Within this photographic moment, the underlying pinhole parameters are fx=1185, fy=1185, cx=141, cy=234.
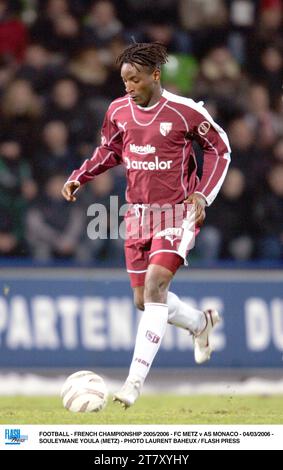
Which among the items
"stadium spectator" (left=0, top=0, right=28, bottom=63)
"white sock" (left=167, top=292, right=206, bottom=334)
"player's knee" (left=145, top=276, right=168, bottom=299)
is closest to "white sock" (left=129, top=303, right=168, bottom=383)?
"player's knee" (left=145, top=276, right=168, bottom=299)

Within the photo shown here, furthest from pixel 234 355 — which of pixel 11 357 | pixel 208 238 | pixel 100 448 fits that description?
pixel 100 448

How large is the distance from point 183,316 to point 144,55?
1.66 metres

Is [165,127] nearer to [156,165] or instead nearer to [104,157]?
[156,165]

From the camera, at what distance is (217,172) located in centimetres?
693

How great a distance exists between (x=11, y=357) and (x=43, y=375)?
271mm

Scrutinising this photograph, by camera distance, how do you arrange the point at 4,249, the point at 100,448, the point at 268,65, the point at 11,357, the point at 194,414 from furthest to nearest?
the point at 268,65 < the point at 4,249 < the point at 11,357 < the point at 194,414 < the point at 100,448

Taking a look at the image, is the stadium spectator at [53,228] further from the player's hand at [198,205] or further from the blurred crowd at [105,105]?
the player's hand at [198,205]

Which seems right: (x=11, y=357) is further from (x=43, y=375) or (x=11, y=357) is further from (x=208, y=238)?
(x=208, y=238)

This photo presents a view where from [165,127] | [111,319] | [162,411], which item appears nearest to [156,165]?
[165,127]

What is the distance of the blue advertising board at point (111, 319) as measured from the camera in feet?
28.8

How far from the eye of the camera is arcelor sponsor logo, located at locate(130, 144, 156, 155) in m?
6.82

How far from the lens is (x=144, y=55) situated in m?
6.69

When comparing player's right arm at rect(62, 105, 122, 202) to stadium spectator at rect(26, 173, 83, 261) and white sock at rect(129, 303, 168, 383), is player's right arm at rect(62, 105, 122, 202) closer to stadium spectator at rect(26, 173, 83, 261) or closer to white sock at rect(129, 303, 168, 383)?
white sock at rect(129, 303, 168, 383)

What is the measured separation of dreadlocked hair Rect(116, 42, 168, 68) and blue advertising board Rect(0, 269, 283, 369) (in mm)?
2606
